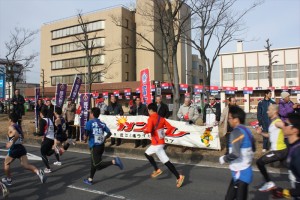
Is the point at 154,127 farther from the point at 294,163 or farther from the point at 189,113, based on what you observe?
the point at 294,163

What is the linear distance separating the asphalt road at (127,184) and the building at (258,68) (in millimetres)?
45080

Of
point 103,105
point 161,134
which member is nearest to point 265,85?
point 103,105

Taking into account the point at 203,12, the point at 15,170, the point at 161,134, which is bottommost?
the point at 15,170

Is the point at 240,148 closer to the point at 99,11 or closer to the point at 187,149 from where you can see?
the point at 187,149

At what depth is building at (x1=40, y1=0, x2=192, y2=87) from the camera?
50.4 metres

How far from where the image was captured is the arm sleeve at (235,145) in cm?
400

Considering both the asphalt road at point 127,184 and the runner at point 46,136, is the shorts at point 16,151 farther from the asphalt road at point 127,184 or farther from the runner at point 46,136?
the runner at point 46,136

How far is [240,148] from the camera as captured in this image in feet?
13.4

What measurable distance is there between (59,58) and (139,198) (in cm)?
5531

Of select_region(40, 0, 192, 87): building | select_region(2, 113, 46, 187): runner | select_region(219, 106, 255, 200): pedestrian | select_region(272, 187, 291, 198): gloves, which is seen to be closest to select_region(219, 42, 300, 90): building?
select_region(40, 0, 192, 87): building

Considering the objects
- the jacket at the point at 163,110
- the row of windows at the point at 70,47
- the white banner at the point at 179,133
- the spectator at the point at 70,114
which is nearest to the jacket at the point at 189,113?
the white banner at the point at 179,133

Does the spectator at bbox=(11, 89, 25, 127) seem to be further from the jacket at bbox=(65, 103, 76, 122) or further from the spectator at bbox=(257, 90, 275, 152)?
the spectator at bbox=(257, 90, 275, 152)

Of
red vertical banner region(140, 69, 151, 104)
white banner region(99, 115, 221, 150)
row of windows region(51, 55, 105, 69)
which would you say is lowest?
white banner region(99, 115, 221, 150)

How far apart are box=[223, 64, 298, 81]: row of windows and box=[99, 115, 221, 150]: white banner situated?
45713 millimetres
